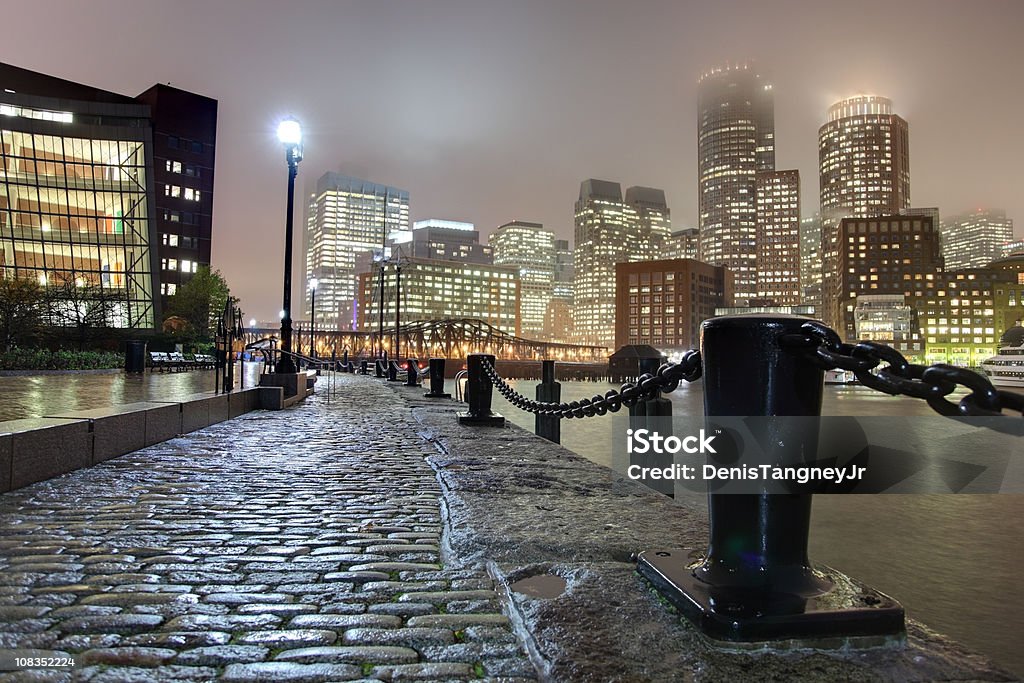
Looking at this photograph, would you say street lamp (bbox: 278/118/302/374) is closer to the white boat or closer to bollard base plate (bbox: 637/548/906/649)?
the white boat

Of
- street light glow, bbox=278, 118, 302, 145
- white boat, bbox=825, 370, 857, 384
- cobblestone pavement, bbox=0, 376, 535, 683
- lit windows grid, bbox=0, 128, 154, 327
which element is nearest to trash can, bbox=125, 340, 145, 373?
street light glow, bbox=278, 118, 302, 145

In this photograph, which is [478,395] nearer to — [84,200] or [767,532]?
[767,532]

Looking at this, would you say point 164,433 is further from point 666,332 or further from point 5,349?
point 666,332

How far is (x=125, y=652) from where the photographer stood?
2.30 meters

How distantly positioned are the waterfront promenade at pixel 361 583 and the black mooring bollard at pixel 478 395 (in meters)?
4.51

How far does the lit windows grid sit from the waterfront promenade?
64.9 m

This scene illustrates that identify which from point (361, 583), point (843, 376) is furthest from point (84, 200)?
point (843, 376)

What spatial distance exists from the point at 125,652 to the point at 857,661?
2637mm

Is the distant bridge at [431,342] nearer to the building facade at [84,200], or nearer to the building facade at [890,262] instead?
the building facade at [84,200]

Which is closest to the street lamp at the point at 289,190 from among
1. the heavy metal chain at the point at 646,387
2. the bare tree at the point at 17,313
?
the heavy metal chain at the point at 646,387

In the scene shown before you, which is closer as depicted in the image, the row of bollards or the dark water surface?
the row of bollards

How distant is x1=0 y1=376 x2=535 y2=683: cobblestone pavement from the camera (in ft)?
A: 7.43

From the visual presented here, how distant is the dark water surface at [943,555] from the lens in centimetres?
595

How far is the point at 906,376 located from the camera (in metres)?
2.13
